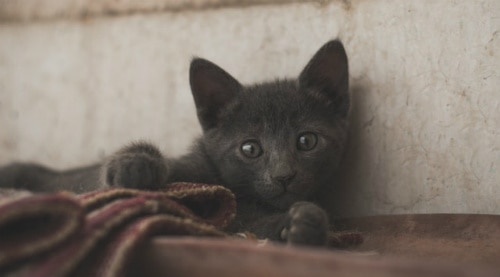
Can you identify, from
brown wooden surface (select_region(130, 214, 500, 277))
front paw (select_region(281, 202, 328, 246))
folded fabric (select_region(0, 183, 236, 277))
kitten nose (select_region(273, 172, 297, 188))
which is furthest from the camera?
kitten nose (select_region(273, 172, 297, 188))

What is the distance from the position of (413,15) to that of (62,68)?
181 centimetres

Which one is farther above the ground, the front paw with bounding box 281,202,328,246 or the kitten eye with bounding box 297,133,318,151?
the kitten eye with bounding box 297,133,318,151

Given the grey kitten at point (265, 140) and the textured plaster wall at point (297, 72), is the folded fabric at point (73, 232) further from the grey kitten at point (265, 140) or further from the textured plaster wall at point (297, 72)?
the textured plaster wall at point (297, 72)

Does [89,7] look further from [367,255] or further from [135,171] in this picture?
[367,255]

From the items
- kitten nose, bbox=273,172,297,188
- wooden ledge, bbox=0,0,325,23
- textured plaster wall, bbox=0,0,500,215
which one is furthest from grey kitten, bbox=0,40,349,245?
wooden ledge, bbox=0,0,325,23

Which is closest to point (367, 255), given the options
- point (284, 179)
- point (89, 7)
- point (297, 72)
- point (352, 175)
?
point (284, 179)

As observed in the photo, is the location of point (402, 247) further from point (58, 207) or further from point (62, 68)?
point (62, 68)

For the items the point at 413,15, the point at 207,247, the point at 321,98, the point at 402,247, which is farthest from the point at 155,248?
the point at 413,15

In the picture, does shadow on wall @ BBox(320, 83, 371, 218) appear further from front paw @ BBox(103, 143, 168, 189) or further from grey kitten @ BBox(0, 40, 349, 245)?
front paw @ BBox(103, 143, 168, 189)

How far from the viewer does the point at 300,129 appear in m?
2.13

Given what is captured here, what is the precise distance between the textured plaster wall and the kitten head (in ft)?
0.50

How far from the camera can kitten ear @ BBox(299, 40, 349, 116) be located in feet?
7.13

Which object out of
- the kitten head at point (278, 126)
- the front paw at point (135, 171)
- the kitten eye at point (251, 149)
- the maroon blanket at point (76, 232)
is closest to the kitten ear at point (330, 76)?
the kitten head at point (278, 126)

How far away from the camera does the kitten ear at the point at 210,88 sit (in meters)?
2.22
